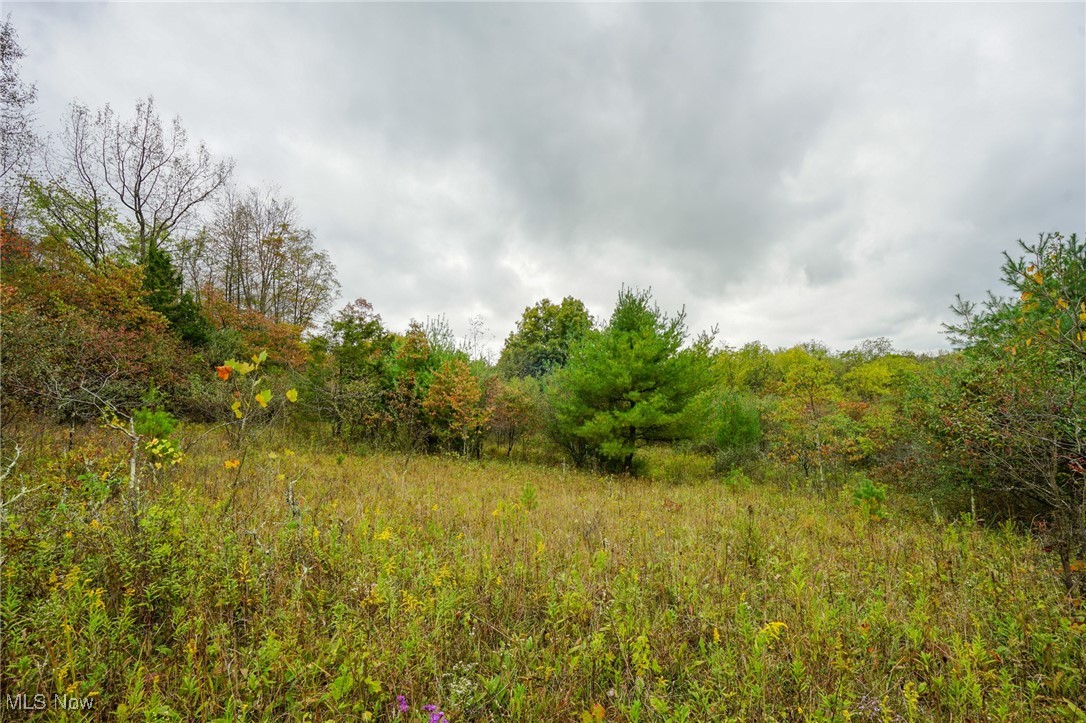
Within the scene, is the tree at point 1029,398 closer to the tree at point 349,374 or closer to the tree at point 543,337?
the tree at point 349,374

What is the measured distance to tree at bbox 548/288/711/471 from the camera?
10.8 meters

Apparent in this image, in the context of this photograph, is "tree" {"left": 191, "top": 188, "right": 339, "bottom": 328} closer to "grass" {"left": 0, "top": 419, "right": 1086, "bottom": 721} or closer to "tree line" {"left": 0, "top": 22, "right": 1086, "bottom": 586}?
"tree line" {"left": 0, "top": 22, "right": 1086, "bottom": 586}

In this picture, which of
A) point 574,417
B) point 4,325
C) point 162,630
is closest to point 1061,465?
point 574,417

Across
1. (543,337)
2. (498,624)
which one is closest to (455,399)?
(498,624)

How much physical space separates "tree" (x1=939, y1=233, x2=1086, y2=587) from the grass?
107cm

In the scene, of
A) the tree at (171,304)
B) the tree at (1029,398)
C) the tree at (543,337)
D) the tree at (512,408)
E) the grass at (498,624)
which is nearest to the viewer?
the grass at (498,624)

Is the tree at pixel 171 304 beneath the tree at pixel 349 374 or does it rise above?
above

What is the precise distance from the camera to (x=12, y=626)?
1922 millimetres

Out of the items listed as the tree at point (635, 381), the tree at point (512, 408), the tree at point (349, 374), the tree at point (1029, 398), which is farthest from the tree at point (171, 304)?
the tree at point (1029, 398)

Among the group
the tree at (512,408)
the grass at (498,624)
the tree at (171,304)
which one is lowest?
the grass at (498,624)

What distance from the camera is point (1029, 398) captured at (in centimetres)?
510

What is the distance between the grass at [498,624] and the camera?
1950mm

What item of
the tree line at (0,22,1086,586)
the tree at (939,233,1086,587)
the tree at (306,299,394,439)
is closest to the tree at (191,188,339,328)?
the tree line at (0,22,1086,586)

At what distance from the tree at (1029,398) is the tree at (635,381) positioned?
525cm
